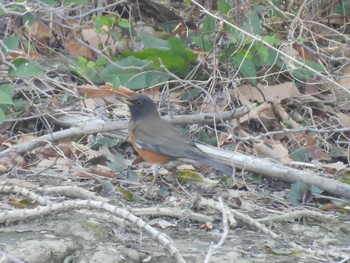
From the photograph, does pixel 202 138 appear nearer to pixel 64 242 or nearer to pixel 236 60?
pixel 236 60

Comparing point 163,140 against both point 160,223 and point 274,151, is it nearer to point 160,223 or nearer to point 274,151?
point 274,151

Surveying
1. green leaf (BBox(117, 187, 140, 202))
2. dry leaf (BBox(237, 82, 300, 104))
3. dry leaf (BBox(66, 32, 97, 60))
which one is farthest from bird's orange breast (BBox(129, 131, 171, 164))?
dry leaf (BBox(66, 32, 97, 60))

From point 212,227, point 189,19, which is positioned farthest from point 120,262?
point 189,19

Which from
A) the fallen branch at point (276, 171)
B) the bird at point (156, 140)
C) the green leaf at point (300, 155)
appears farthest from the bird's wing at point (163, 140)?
the green leaf at point (300, 155)

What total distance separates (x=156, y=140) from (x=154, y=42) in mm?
1255

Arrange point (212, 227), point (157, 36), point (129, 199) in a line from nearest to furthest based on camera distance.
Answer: point (212, 227)
point (129, 199)
point (157, 36)

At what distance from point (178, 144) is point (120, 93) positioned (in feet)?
3.07

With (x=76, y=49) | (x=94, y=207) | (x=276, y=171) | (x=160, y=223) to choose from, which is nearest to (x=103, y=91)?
(x=76, y=49)

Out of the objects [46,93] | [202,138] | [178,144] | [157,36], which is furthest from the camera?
[157,36]

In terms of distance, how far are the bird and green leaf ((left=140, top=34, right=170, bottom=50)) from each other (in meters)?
0.74

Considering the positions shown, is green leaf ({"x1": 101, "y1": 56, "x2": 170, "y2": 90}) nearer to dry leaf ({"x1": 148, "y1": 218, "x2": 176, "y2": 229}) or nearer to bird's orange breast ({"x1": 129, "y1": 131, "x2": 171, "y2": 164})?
bird's orange breast ({"x1": 129, "y1": 131, "x2": 171, "y2": 164})

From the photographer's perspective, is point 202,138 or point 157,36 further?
point 157,36

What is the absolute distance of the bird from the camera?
224 inches

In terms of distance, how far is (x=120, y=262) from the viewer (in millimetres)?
4180
